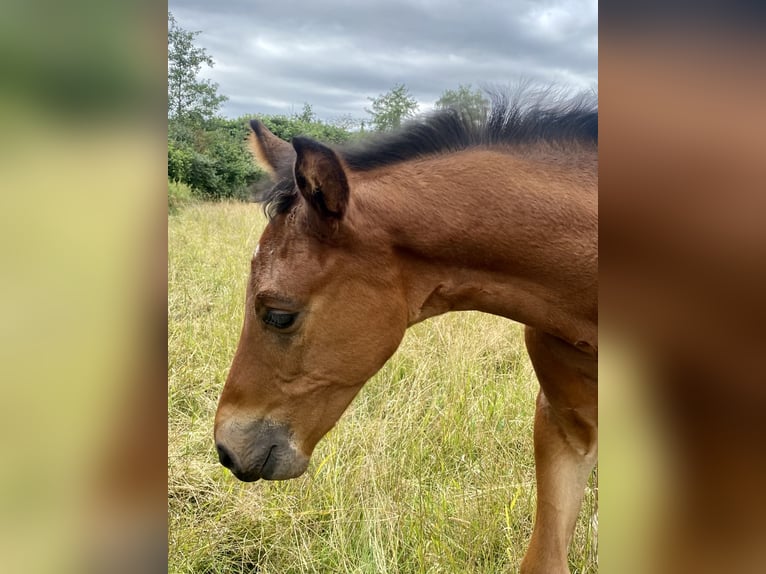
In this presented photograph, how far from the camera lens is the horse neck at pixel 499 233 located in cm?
127

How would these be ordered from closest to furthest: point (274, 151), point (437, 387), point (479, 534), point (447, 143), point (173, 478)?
point (447, 143) < point (274, 151) < point (479, 534) < point (173, 478) < point (437, 387)

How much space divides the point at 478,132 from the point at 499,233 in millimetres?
317

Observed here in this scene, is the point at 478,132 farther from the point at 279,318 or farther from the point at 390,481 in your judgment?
the point at 390,481

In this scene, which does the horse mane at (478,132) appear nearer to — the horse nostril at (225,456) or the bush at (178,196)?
the horse nostril at (225,456)

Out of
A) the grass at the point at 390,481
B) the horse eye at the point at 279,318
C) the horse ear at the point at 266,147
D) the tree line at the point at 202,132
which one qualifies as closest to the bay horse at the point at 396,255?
the horse eye at the point at 279,318

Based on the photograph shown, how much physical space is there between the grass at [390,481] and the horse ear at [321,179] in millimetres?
1240

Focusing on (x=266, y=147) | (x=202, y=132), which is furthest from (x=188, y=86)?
(x=266, y=147)

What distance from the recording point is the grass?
195 centimetres
